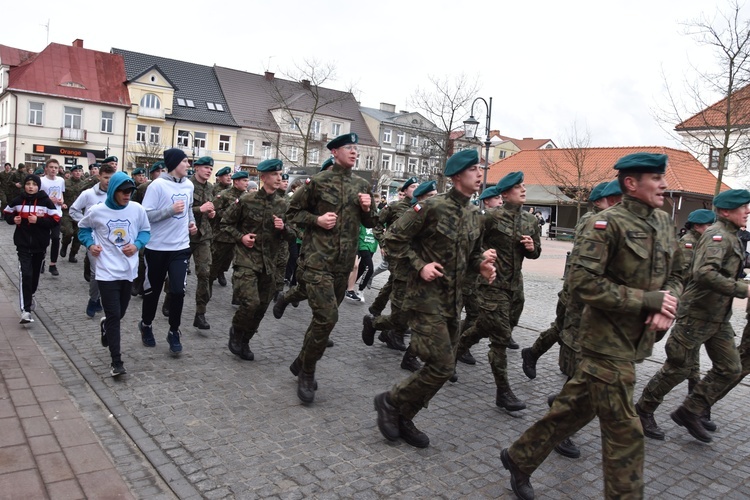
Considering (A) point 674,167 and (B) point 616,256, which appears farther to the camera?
(A) point 674,167

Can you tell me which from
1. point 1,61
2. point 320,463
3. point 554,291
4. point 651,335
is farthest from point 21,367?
point 1,61

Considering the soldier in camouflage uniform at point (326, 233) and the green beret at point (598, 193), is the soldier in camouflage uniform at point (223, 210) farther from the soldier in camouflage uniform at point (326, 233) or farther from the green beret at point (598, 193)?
the green beret at point (598, 193)

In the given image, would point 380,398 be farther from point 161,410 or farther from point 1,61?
point 1,61

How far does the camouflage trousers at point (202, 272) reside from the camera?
312 inches

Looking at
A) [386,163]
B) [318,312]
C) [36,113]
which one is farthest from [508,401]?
[386,163]

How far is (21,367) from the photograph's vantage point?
584 cm

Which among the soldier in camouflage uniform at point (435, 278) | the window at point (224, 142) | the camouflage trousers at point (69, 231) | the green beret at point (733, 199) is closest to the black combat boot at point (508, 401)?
the soldier in camouflage uniform at point (435, 278)

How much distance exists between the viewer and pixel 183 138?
5344 cm

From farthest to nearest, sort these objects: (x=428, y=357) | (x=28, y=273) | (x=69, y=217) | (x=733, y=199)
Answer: (x=69, y=217), (x=28, y=273), (x=733, y=199), (x=428, y=357)

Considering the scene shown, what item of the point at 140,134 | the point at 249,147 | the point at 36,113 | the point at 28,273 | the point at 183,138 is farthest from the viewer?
the point at 249,147

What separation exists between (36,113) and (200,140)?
42.2ft

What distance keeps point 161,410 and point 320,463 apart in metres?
1.59

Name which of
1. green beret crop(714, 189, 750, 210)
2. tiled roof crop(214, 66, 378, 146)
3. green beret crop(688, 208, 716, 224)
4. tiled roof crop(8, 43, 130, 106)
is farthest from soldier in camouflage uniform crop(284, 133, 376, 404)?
tiled roof crop(214, 66, 378, 146)

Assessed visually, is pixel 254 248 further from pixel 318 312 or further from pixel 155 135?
pixel 155 135
